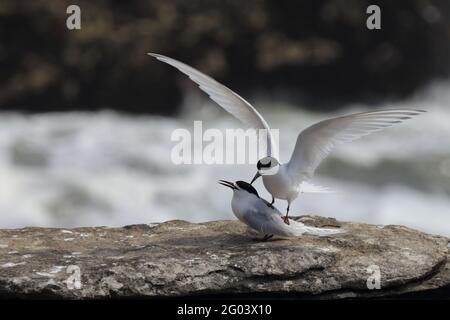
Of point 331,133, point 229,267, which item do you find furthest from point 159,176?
point 229,267

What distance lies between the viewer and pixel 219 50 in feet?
33.1

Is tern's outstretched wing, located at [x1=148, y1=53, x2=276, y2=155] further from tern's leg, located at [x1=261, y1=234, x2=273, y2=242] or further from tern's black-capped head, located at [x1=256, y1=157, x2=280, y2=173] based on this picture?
tern's leg, located at [x1=261, y1=234, x2=273, y2=242]

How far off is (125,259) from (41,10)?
7.05m

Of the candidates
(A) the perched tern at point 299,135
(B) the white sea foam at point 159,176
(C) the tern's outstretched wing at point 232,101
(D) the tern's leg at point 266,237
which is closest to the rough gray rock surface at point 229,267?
(D) the tern's leg at point 266,237

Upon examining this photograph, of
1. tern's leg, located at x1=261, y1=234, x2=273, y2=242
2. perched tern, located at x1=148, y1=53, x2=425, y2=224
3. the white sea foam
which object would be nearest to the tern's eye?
perched tern, located at x1=148, y1=53, x2=425, y2=224

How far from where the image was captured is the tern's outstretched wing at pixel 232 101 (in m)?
3.80

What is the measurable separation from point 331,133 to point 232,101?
0.48 meters

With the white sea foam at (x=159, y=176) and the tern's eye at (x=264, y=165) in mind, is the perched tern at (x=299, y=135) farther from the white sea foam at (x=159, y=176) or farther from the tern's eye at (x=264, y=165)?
the white sea foam at (x=159, y=176)

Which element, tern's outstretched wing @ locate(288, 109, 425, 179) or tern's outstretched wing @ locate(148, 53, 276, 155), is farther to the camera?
tern's outstretched wing @ locate(148, 53, 276, 155)

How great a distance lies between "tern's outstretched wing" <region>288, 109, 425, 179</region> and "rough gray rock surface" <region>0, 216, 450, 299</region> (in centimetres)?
34

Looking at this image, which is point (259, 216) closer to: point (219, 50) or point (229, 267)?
point (229, 267)

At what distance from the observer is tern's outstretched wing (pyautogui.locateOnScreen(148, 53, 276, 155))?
3797 mm

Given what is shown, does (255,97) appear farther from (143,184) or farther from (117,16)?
(143,184)

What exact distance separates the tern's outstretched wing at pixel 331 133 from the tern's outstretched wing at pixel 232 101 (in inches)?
5.5
